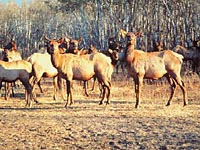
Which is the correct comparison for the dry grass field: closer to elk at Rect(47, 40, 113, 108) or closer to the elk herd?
the elk herd

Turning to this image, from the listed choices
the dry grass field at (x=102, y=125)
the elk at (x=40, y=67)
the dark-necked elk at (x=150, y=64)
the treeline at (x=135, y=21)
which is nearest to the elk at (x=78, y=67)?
the dry grass field at (x=102, y=125)

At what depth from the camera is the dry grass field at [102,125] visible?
10023mm

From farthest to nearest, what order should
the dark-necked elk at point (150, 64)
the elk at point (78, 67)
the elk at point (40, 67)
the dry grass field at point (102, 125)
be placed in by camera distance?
1. the elk at point (40, 67)
2. the elk at point (78, 67)
3. the dark-necked elk at point (150, 64)
4. the dry grass field at point (102, 125)

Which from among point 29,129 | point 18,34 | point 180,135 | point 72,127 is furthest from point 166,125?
point 18,34

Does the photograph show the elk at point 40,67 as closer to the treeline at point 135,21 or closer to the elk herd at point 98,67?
the elk herd at point 98,67

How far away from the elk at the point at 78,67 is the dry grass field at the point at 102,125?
3.13 ft

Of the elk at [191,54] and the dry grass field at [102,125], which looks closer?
the dry grass field at [102,125]

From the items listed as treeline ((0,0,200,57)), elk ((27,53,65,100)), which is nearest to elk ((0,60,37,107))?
elk ((27,53,65,100))

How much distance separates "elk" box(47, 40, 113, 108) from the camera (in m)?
16.4

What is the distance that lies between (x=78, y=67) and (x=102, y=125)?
5124 millimetres

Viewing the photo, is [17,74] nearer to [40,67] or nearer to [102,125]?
[40,67]

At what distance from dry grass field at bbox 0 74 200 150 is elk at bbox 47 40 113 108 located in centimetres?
95

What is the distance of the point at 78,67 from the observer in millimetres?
16859

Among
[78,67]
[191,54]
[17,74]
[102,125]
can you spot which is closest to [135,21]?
[191,54]
